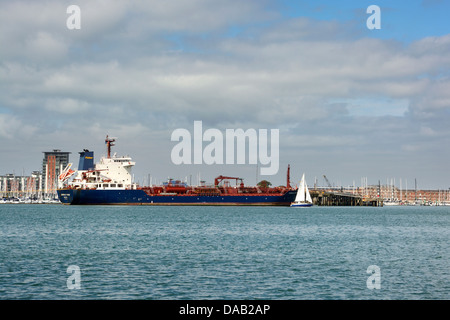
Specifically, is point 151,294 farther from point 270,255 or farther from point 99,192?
point 99,192

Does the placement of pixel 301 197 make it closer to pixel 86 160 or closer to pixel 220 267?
pixel 86 160

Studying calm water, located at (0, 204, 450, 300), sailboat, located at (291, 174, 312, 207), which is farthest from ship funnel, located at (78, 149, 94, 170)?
calm water, located at (0, 204, 450, 300)

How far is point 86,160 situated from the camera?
132m

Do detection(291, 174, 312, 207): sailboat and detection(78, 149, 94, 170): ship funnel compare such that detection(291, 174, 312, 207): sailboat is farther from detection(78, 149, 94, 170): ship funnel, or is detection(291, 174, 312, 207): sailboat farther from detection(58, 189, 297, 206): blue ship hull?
detection(78, 149, 94, 170): ship funnel

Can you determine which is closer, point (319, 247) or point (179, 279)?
point (179, 279)

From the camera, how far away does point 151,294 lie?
21.0m

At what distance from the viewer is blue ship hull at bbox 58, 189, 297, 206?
12481 centimetres

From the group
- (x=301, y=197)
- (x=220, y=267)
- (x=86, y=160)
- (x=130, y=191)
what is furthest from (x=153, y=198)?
(x=220, y=267)

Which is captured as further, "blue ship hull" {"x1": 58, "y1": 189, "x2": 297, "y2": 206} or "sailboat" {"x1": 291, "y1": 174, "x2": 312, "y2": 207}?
"sailboat" {"x1": 291, "y1": 174, "x2": 312, "y2": 207}

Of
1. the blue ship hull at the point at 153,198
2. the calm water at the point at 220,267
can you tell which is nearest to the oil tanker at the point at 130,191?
the blue ship hull at the point at 153,198
